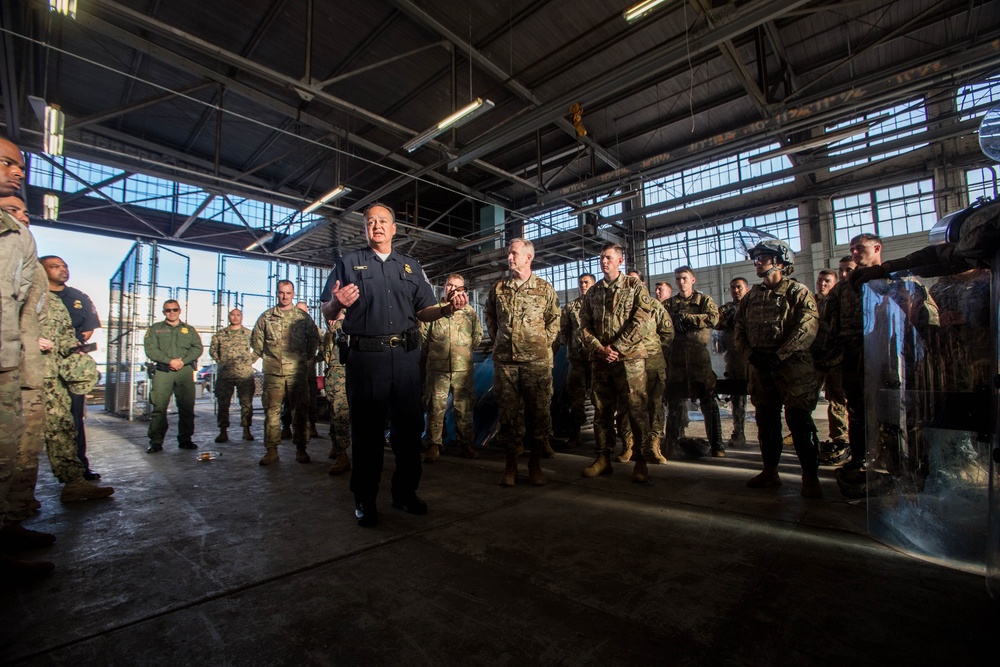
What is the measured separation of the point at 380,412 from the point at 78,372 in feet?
8.54

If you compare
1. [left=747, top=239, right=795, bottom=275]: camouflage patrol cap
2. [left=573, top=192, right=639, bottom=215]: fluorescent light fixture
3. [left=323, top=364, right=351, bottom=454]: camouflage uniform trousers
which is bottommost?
[left=323, top=364, right=351, bottom=454]: camouflage uniform trousers

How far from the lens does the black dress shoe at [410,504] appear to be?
2646 mm

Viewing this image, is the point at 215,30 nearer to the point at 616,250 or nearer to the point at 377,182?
the point at 377,182

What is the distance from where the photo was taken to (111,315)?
10.3 m

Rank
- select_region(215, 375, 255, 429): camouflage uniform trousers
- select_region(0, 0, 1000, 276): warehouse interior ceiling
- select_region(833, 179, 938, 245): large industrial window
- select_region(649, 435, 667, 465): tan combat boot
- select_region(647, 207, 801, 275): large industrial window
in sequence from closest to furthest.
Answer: select_region(649, 435, 667, 465): tan combat boot, select_region(0, 0, 1000, 276): warehouse interior ceiling, select_region(215, 375, 255, 429): camouflage uniform trousers, select_region(833, 179, 938, 245): large industrial window, select_region(647, 207, 801, 275): large industrial window

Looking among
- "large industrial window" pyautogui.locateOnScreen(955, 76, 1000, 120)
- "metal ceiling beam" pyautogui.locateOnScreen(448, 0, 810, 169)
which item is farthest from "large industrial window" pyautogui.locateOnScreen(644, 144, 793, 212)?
"metal ceiling beam" pyautogui.locateOnScreen(448, 0, 810, 169)

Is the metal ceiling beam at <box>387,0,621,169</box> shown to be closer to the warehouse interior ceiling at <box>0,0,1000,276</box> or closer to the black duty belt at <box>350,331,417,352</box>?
the warehouse interior ceiling at <box>0,0,1000,276</box>

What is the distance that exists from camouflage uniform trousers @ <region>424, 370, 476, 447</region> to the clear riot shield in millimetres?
3562

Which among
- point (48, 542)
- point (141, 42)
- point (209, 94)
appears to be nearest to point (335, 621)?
point (48, 542)

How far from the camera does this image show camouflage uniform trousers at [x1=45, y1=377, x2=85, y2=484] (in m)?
3.05

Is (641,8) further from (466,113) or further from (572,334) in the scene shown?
(572,334)

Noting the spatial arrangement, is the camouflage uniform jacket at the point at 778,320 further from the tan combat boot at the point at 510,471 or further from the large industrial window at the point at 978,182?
the large industrial window at the point at 978,182


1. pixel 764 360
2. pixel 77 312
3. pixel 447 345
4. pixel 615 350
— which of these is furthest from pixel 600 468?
pixel 77 312

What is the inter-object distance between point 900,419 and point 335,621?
2773mm
